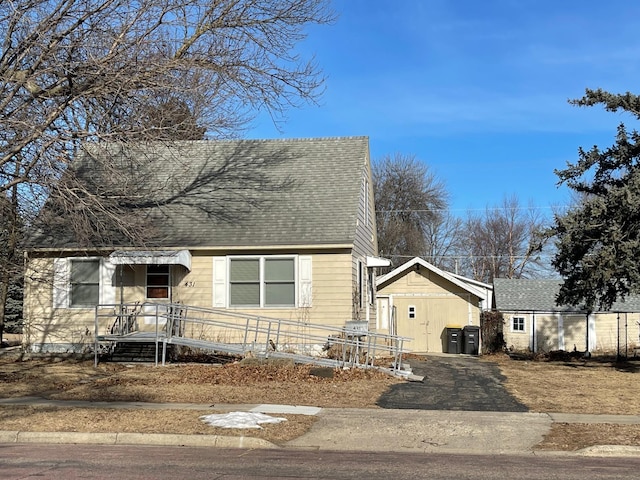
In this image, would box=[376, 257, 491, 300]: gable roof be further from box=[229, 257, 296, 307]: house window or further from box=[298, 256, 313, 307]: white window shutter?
box=[229, 257, 296, 307]: house window

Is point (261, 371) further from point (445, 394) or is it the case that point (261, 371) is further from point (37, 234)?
point (37, 234)

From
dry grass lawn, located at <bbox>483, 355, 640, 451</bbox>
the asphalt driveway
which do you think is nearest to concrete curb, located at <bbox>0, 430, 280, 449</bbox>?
the asphalt driveway

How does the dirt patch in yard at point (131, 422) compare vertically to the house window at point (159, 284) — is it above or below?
below

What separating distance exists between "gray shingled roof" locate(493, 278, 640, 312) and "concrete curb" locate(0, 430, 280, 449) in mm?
23514

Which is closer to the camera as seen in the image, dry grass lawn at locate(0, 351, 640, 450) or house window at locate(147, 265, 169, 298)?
dry grass lawn at locate(0, 351, 640, 450)

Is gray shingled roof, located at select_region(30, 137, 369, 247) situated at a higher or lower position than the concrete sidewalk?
higher

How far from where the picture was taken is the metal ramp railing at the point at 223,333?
17.2 m

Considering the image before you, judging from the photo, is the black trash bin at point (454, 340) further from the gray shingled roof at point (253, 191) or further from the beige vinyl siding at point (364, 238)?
the gray shingled roof at point (253, 191)

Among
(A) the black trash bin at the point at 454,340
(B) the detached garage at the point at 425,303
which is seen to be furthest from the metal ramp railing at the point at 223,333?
(B) the detached garage at the point at 425,303

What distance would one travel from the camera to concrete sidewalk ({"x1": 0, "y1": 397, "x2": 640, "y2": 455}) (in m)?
8.98

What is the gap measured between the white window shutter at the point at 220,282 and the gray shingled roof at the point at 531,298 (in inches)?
639

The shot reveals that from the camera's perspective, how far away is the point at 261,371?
15680 millimetres

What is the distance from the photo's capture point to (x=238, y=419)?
1021cm

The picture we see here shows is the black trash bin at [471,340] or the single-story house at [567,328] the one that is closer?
the black trash bin at [471,340]
